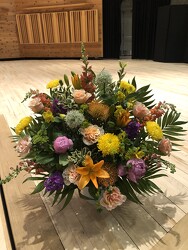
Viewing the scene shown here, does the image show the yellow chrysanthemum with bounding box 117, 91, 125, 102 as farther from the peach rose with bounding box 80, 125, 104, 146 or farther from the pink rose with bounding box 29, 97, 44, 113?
the pink rose with bounding box 29, 97, 44, 113

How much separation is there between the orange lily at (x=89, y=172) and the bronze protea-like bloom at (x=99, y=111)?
16 centimetres

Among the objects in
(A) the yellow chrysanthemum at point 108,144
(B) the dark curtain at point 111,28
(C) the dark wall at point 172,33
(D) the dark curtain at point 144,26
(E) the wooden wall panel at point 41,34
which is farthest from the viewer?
(E) the wooden wall panel at point 41,34

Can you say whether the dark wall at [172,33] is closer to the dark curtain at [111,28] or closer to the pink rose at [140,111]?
the dark curtain at [111,28]

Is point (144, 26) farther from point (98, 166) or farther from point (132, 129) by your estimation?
point (98, 166)

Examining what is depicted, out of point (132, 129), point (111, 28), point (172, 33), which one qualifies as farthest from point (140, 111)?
point (111, 28)

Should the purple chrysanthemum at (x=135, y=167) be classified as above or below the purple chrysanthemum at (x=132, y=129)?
below

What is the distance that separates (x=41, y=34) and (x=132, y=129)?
28.0ft

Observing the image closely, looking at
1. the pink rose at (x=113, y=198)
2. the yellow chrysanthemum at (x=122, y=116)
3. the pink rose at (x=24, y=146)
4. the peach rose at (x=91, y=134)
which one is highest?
the yellow chrysanthemum at (x=122, y=116)

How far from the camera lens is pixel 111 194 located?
0.85 meters

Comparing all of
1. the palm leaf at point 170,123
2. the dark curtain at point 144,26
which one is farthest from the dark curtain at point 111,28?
the palm leaf at point 170,123

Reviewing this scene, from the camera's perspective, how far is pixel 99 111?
2.85 feet

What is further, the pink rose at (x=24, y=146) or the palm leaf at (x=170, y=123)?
the palm leaf at (x=170, y=123)

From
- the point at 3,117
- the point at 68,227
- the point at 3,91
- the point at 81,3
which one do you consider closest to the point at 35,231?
the point at 68,227

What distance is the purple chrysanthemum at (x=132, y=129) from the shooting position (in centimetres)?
87
